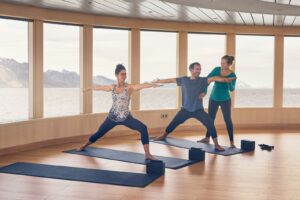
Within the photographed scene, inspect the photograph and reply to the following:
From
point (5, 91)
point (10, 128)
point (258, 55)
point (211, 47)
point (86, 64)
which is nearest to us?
point (10, 128)

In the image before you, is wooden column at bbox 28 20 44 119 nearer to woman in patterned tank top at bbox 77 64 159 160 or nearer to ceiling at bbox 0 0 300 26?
ceiling at bbox 0 0 300 26

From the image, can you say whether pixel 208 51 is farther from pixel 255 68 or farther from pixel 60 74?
pixel 60 74

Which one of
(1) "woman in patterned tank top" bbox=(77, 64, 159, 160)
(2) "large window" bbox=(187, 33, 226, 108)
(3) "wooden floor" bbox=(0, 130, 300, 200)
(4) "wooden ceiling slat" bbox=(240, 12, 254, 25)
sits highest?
(2) "large window" bbox=(187, 33, 226, 108)

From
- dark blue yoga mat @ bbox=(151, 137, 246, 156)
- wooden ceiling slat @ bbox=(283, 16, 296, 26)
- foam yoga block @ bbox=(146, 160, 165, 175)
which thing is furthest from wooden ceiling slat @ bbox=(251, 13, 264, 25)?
foam yoga block @ bbox=(146, 160, 165, 175)

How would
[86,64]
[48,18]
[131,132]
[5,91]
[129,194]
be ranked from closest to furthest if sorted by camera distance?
1. [129,194]
2. [48,18]
3. [86,64]
4. [131,132]
5. [5,91]

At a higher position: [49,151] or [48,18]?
[48,18]

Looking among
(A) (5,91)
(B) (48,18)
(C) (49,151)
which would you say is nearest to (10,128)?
(C) (49,151)

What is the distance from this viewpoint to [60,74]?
3316cm

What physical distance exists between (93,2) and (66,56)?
25391 millimetres

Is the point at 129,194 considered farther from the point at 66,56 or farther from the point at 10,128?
the point at 66,56

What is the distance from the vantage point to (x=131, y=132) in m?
8.04

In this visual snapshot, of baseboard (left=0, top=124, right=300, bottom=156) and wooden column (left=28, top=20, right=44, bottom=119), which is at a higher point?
wooden column (left=28, top=20, right=44, bottom=119)

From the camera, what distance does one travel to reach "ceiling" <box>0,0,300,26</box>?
612cm

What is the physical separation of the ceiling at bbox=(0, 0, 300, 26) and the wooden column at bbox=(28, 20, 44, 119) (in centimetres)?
41
